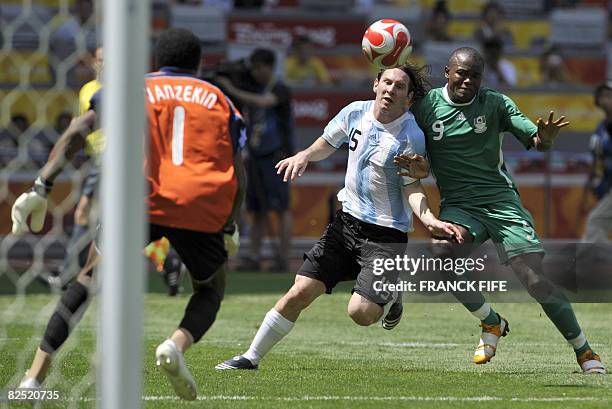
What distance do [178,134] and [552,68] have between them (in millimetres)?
13661

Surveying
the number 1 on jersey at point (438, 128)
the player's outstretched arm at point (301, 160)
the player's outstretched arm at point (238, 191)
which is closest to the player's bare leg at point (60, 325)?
the player's outstretched arm at point (238, 191)

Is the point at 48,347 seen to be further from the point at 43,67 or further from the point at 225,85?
the point at 43,67

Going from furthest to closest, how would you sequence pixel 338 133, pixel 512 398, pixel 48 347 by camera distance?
pixel 338 133 → pixel 512 398 → pixel 48 347

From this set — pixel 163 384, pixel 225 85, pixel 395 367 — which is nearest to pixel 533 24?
pixel 225 85

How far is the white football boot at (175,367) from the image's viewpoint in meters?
6.12

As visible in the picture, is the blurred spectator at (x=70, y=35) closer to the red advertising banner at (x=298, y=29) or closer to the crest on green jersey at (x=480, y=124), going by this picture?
the red advertising banner at (x=298, y=29)

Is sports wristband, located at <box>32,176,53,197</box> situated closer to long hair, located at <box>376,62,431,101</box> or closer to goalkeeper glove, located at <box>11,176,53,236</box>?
goalkeeper glove, located at <box>11,176,53,236</box>

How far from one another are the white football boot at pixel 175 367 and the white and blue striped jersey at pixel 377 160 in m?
2.13

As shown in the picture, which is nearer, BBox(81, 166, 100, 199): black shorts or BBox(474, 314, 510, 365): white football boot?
BBox(474, 314, 510, 365): white football boot

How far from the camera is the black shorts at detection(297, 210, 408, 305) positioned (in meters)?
7.87

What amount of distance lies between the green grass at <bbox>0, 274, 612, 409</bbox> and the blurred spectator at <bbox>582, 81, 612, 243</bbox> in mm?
2637

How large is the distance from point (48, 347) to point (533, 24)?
1768 centimetres

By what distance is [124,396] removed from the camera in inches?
178

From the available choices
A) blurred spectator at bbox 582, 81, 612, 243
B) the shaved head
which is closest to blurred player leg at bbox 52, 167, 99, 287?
the shaved head
